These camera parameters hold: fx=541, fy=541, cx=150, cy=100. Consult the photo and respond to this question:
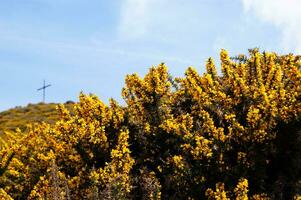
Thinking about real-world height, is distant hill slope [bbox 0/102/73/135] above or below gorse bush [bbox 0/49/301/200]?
above

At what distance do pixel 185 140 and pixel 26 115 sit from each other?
111 ft

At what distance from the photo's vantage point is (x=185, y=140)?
1217 cm

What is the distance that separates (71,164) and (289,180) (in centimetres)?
524

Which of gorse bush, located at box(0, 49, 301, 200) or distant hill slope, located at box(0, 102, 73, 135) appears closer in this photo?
gorse bush, located at box(0, 49, 301, 200)

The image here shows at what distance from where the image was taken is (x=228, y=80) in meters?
13.4

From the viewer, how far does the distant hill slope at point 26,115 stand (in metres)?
37.5

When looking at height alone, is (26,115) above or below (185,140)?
above

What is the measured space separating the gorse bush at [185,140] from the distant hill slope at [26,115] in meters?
22.2

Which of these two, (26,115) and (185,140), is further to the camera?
(26,115)

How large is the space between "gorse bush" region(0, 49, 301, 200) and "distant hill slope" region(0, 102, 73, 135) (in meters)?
22.2

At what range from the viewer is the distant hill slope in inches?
1478

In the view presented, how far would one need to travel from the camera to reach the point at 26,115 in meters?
44.1

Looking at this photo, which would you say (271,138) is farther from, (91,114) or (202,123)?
(91,114)

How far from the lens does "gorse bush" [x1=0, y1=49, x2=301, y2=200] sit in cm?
1144
